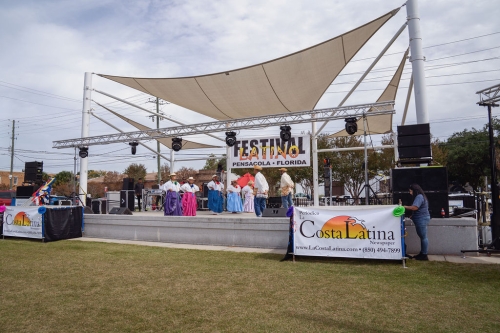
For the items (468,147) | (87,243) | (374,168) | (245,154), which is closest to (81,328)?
(87,243)

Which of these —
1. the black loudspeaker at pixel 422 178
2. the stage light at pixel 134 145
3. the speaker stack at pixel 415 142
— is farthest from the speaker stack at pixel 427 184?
the stage light at pixel 134 145

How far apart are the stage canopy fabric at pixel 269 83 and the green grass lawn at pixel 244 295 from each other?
22.8 ft

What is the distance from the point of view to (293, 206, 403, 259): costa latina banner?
6.45 meters

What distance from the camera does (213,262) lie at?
267 inches

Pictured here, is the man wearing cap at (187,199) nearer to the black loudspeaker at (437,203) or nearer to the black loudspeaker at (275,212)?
the black loudspeaker at (275,212)

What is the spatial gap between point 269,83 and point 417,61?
16.7 feet

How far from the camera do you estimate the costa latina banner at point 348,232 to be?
6.45 meters

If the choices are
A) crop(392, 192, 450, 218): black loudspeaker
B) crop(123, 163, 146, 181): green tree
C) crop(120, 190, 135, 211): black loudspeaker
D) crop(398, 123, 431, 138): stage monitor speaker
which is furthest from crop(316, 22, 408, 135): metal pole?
crop(123, 163, 146, 181): green tree

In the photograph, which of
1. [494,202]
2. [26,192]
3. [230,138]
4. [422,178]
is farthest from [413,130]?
[26,192]

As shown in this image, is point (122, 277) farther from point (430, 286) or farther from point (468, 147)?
point (468, 147)

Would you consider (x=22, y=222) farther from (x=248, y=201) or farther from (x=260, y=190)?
(x=248, y=201)

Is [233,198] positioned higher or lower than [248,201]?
higher

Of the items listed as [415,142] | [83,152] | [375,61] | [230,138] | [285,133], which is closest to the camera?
[415,142]

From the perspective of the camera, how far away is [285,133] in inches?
536
